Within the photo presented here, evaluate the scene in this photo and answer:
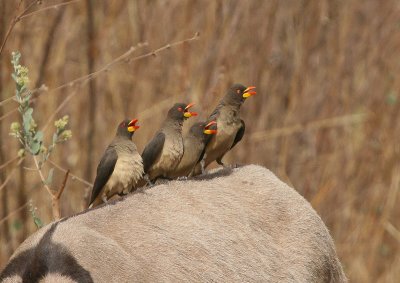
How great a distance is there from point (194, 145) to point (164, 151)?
0.19 metres

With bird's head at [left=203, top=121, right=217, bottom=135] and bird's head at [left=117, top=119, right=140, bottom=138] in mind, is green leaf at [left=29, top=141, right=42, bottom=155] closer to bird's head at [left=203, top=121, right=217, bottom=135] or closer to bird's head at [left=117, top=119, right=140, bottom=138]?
bird's head at [left=117, top=119, right=140, bottom=138]

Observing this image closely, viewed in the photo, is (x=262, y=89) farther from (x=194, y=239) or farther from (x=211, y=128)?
(x=194, y=239)

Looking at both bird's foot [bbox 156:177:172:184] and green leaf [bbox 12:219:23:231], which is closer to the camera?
bird's foot [bbox 156:177:172:184]

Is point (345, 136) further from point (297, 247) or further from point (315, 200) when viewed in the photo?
point (297, 247)

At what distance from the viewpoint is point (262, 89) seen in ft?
20.5

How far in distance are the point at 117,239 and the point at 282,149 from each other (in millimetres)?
3323

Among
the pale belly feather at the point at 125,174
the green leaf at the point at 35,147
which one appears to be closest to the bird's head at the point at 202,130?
the pale belly feather at the point at 125,174

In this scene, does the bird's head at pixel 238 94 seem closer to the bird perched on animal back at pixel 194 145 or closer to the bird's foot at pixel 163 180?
the bird perched on animal back at pixel 194 145

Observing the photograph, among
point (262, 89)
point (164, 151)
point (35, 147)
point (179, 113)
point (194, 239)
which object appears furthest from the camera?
point (262, 89)

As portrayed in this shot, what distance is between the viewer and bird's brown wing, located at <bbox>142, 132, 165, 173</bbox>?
11.6ft

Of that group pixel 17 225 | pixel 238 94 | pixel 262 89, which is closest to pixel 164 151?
pixel 238 94

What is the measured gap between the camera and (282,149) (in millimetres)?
6312

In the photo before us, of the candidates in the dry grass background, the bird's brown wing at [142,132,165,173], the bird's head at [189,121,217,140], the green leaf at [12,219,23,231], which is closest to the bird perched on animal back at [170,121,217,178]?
the bird's head at [189,121,217,140]

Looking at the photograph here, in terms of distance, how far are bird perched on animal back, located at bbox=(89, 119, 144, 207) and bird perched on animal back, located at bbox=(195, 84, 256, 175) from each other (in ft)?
1.54
